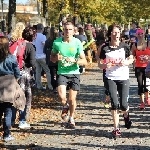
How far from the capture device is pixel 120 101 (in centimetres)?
835

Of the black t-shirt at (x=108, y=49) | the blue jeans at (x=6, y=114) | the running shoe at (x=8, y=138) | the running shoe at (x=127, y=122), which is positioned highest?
the black t-shirt at (x=108, y=49)

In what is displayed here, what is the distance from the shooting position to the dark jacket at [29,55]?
8.64 m

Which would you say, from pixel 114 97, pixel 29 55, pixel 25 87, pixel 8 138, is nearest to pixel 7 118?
pixel 8 138

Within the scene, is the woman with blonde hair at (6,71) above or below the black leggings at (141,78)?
above

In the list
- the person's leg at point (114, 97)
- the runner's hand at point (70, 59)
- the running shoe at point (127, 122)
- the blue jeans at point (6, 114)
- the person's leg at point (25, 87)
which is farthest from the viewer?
the person's leg at point (25, 87)

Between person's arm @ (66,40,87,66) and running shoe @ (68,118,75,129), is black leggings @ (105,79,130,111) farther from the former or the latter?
running shoe @ (68,118,75,129)

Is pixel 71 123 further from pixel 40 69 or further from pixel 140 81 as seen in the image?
pixel 40 69

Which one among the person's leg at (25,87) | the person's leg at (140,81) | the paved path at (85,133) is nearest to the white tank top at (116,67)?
the paved path at (85,133)

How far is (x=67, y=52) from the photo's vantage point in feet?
28.4

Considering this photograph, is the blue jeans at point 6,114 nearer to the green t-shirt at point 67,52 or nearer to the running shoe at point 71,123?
the green t-shirt at point 67,52

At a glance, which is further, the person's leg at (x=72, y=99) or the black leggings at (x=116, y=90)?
the person's leg at (x=72, y=99)

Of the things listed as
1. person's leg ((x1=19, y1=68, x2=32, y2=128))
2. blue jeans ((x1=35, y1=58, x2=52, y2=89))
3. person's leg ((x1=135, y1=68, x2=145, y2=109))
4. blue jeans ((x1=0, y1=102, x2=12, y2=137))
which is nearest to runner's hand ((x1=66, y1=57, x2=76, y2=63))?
person's leg ((x1=19, y1=68, x2=32, y2=128))

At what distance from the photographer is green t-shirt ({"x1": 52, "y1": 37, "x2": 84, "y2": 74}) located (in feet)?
28.4

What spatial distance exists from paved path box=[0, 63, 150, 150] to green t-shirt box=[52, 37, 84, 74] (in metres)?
1.17
